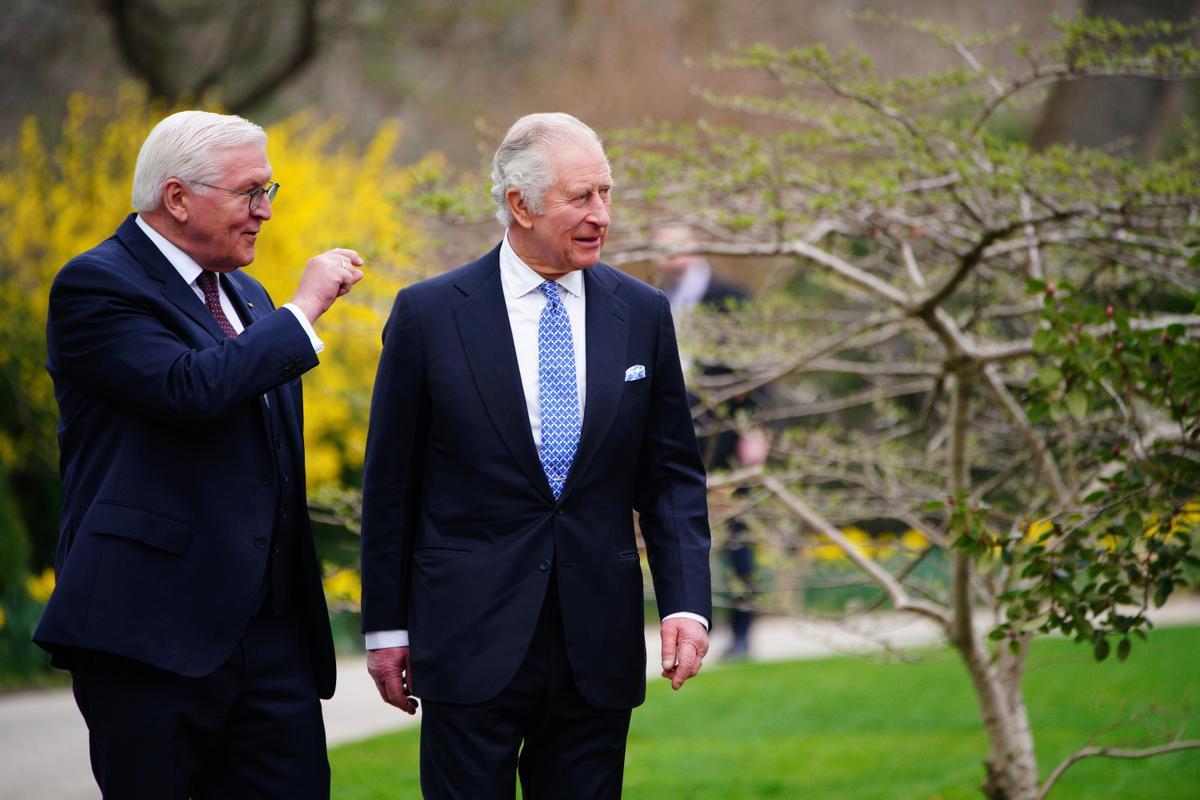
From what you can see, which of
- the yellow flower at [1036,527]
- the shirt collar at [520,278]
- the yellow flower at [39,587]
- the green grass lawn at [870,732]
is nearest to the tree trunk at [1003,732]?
the green grass lawn at [870,732]

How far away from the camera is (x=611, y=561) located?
3.14 meters

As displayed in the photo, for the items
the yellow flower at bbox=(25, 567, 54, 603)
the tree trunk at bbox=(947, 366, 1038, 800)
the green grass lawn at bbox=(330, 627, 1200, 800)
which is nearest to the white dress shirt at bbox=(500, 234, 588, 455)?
the tree trunk at bbox=(947, 366, 1038, 800)

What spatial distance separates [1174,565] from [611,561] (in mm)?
1599

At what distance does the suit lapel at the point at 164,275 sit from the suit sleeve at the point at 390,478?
Result: 39 cm

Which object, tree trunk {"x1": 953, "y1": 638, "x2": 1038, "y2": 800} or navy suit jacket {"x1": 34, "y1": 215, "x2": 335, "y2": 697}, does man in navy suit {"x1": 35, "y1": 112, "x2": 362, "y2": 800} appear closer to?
navy suit jacket {"x1": 34, "y1": 215, "x2": 335, "y2": 697}

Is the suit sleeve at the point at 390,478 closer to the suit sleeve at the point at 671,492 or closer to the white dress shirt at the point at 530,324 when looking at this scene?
the white dress shirt at the point at 530,324

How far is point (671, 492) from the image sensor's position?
3.28 m

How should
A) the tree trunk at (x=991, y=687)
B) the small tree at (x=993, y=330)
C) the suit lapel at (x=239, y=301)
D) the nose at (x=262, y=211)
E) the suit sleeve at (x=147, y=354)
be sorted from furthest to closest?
A: the tree trunk at (x=991, y=687), the small tree at (x=993, y=330), the suit lapel at (x=239, y=301), the nose at (x=262, y=211), the suit sleeve at (x=147, y=354)

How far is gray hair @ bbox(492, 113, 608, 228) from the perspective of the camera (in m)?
3.09

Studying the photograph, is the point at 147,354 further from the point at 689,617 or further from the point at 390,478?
the point at 689,617

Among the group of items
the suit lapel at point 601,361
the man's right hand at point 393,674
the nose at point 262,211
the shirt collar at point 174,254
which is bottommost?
the man's right hand at point 393,674

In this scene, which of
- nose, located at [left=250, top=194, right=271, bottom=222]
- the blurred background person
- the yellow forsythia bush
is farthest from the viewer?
the yellow forsythia bush

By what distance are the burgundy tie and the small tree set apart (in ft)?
5.36

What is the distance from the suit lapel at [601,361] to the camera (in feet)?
10.2
